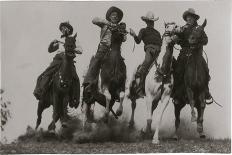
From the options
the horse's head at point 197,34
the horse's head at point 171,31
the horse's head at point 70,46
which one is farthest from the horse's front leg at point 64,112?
the horse's head at point 197,34

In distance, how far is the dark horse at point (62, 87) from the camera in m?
8.96

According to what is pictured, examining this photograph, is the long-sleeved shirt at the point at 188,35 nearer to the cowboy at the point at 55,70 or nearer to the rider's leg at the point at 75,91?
the cowboy at the point at 55,70

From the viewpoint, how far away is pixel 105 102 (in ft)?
29.5

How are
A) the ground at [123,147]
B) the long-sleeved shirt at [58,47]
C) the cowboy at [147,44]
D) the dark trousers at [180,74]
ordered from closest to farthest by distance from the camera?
the ground at [123,147]
the long-sleeved shirt at [58,47]
the cowboy at [147,44]
the dark trousers at [180,74]

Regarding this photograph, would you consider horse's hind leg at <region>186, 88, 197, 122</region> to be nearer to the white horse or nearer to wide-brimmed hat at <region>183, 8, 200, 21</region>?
the white horse

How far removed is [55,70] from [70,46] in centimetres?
37

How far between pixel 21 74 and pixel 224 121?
8.98ft

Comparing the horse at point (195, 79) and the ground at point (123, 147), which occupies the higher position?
the horse at point (195, 79)

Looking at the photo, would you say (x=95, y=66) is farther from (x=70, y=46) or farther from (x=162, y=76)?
(x=162, y=76)

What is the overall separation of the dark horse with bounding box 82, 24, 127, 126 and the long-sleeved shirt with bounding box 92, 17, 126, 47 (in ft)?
0.18

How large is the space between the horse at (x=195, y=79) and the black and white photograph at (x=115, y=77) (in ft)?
0.04

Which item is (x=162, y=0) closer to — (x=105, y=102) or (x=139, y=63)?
(x=139, y=63)

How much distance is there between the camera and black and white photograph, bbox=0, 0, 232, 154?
8.88 meters

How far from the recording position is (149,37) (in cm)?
909
